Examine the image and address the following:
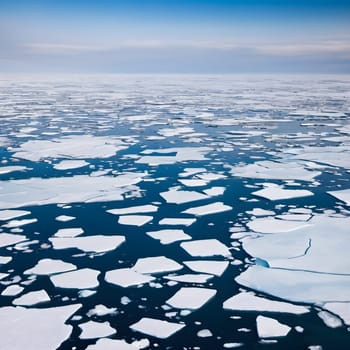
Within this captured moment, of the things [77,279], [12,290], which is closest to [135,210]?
[77,279]

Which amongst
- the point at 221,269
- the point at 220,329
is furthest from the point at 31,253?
the point at 220,329

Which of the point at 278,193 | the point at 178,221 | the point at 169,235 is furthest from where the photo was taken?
the point at 278,193

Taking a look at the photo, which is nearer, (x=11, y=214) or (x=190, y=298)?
(x=190, y=298)

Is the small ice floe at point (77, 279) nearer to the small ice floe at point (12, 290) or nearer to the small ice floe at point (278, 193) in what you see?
the small ice floe at point (12, 290)

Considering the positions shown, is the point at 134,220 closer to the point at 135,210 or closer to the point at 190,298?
the point at 135,210

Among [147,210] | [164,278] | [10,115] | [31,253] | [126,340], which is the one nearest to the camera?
[126,340]

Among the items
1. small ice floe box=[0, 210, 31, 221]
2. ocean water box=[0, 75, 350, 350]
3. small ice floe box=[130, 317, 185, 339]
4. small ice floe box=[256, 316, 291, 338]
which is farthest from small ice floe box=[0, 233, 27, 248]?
small ice floe box=[256, 316, 291, 338]

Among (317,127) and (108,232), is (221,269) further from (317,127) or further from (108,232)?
(317,127)
